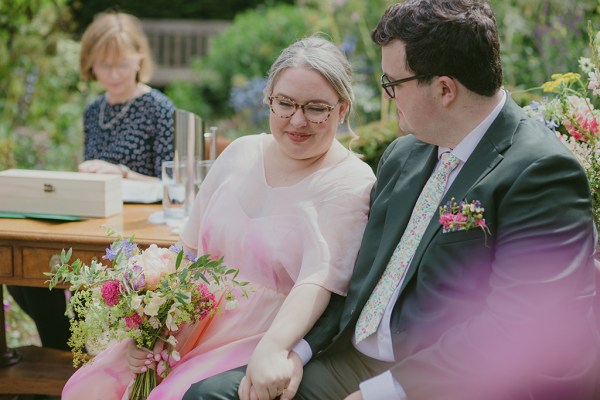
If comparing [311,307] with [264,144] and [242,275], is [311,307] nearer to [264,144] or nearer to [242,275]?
[242,275]

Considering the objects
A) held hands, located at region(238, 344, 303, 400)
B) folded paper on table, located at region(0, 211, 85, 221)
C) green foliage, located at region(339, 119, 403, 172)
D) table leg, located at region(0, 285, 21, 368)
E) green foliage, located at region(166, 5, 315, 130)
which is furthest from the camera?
green foliage, located at region(166, 5, 315, 130)

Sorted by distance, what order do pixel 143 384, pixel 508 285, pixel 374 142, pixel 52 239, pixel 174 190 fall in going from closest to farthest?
1. pixel 508 285
2. pixel 143 384
3. pixel 52 239
4. pixel 174 190
5. pixel 374 142

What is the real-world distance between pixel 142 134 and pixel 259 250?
6.84 feet

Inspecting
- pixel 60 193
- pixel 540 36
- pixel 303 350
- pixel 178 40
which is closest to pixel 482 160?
pixel 303 350

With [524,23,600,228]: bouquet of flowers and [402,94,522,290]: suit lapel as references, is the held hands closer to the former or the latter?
[402,94,522,290]: suit lapel

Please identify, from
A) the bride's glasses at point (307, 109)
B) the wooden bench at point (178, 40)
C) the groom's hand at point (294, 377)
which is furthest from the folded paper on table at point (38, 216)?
the wooden bench at point (178, 40)

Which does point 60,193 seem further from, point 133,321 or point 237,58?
point 237,58

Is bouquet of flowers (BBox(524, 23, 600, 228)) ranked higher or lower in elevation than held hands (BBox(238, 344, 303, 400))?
higher

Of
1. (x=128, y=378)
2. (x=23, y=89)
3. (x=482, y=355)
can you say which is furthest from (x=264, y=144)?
(x=23, y=89)

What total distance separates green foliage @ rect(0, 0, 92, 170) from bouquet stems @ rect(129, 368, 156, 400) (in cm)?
563

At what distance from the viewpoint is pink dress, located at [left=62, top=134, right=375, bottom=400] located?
2.56m

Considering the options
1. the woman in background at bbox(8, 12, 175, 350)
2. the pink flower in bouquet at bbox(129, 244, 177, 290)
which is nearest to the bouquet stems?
the pink flower in bouquet at bbox(129, 244, 177, 290)

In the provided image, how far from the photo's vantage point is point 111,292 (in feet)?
7.92

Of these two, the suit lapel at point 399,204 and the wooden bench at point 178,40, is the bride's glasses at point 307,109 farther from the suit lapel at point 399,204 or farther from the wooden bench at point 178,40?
the wooden bench at point 178,40
